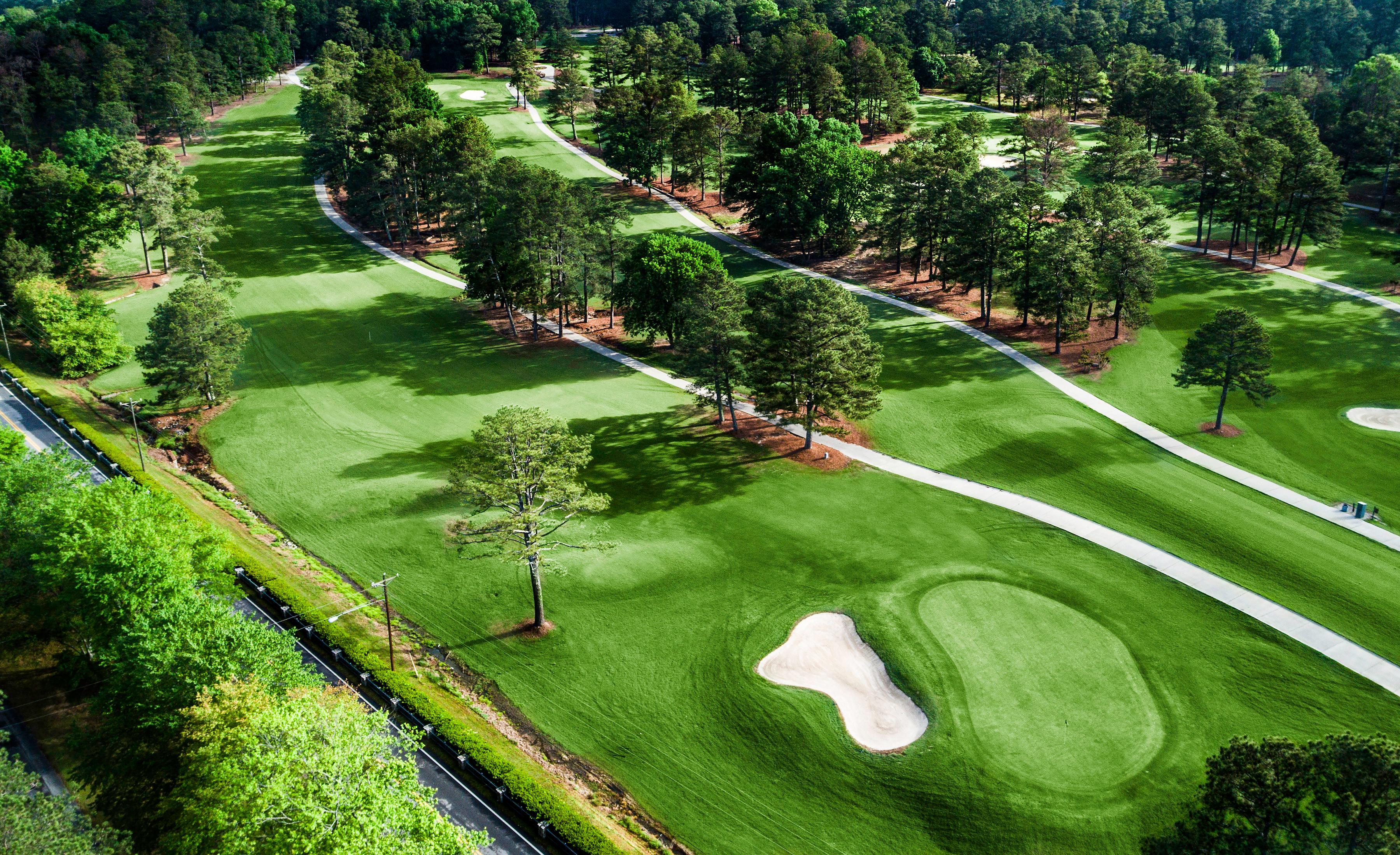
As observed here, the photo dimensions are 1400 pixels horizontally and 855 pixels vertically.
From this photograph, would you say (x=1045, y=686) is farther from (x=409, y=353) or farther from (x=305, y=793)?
(x=409, y=353)

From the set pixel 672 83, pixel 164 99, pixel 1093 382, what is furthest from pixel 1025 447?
pixel 164 99

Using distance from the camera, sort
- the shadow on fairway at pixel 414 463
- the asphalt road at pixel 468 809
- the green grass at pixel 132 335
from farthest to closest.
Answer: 1. the green grass at pixel 132 335
2. the shadow on fairway at pixel 414 463
3. the asphalt road at pixel 468 809

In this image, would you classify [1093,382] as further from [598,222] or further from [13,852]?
[13,852]

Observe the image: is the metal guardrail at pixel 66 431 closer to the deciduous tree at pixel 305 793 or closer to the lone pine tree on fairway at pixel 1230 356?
the deciduous tree at pixel 305 793

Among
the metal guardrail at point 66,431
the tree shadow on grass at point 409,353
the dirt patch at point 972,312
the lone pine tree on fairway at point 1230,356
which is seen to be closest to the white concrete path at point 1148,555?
the tree shadow on grass at point 409,353

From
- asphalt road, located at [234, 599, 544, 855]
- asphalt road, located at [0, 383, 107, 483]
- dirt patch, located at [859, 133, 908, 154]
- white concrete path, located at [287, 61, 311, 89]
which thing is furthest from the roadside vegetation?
white concrete path, located at [287, 61, 311, 89]
